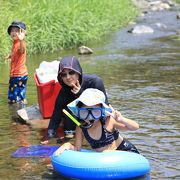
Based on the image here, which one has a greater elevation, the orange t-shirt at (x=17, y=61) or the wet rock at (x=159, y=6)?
the orange t-shirt at (x=17, y=61)

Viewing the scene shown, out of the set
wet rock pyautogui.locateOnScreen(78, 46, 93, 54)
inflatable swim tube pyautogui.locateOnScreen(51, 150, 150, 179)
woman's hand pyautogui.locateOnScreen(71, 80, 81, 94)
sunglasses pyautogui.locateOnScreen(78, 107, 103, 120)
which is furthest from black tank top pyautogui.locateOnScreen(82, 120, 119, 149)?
wet rock pyautogui.locateOnScreen(78, 46, 93, 54)

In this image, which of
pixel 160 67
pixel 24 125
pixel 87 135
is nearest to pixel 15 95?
pixel 24 125

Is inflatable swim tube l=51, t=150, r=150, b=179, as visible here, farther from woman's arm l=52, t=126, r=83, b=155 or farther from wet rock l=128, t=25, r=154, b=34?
wet rock l=128, t=25, r=154, b=34

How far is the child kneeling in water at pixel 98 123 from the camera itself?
4559 mm

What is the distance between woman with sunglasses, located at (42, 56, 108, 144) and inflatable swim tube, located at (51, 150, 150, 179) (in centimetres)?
84

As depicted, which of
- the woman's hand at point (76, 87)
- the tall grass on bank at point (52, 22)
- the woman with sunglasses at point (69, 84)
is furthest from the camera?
the tall grass on bank at point (52, 22)

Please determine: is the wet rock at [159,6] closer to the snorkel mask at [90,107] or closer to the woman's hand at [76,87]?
the woman's hand at [76,87]

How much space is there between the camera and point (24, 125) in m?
6.50

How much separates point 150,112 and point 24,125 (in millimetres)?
1694

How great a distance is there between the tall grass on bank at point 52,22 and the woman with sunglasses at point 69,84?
5867 millimetres

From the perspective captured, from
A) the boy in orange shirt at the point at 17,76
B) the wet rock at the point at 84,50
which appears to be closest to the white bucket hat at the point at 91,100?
the boy in orange shirt at the point at 17,76

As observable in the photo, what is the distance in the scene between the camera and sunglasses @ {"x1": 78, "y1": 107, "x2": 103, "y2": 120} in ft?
15.0

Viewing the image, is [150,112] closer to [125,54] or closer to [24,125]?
[24,125]

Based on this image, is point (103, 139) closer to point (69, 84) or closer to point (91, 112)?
point (91, 112)
